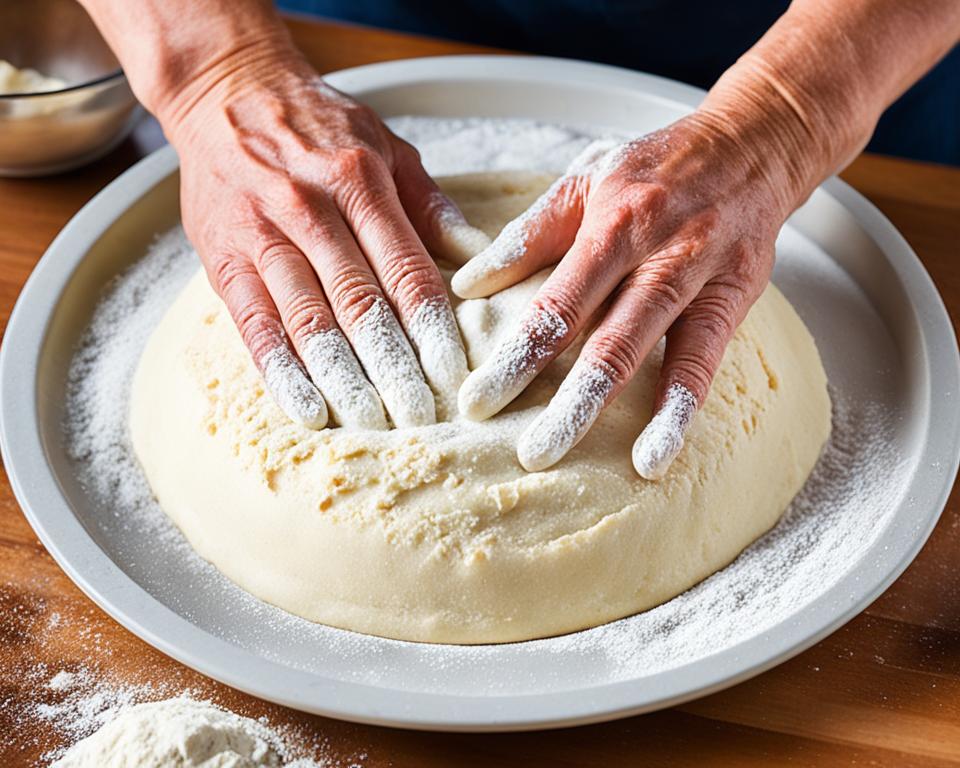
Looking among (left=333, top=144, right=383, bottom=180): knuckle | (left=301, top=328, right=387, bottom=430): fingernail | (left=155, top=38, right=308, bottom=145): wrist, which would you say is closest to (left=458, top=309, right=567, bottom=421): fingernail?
(left=301, top=328, right=387, bottom=430): fingernail

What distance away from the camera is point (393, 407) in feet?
4.12

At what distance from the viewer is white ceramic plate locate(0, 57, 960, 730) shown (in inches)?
43.7

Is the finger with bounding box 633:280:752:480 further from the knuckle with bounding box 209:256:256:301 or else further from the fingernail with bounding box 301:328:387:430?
the knuckle with bounding box 209:256:256:301

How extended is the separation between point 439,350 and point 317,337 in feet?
0.48

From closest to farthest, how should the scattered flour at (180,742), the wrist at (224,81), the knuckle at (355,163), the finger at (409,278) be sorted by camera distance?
the scattered flour at (180,742) → the finger at (409,278) → the knuckle at (355,163) → the wrist at (224,81)

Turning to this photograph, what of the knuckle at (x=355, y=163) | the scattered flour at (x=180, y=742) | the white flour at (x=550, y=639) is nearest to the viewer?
the scattered flour at (x=180, y=742)

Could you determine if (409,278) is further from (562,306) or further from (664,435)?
(664,435)

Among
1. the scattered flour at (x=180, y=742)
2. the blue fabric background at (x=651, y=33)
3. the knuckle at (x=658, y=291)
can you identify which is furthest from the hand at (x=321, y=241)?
the blue fabric background at (x=651, y=33)

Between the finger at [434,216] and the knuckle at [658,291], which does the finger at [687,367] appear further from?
the finger at [434,216]

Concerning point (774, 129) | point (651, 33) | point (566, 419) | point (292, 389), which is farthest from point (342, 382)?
point (651, 33)

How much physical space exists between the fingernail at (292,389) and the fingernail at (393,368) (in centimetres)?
7

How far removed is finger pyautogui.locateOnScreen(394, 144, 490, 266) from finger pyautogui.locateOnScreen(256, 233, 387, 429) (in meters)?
0.19

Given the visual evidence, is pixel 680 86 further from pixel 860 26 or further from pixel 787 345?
pixel 787 345

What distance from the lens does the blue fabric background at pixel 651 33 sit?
6.77 feet
